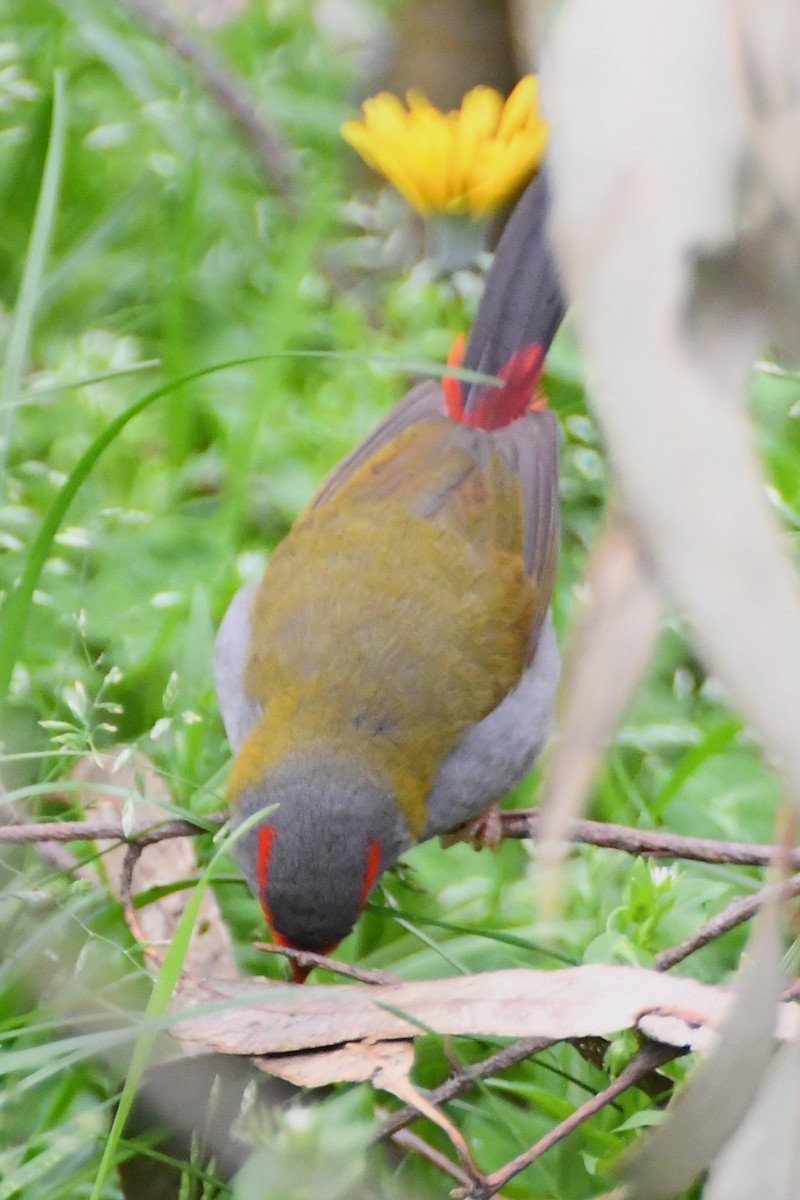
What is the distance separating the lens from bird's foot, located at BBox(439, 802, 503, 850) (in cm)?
317

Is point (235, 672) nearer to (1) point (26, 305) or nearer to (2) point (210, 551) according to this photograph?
(2) point (210, 551)

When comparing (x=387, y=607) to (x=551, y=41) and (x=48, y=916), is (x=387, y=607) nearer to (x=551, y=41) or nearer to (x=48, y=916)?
(x=48, y=916)

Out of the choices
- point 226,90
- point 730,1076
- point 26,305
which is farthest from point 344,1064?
point 226,90

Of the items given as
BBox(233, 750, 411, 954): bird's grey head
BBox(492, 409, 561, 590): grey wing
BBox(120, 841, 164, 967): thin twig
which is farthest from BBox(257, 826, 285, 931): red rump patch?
BBox(492, 409, 561, 590): grey wing

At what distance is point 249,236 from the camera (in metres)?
4.74

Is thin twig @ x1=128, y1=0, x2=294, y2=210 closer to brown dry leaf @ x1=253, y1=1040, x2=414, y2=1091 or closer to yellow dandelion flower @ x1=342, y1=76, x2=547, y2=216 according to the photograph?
yellow dandelion flower @ x1=342, y1=76, x2=547, y2=216

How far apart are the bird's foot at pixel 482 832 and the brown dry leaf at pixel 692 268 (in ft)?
7.12

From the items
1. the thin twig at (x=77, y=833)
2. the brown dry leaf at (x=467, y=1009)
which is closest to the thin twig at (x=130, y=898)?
the thin twig at (x=77, y=833)

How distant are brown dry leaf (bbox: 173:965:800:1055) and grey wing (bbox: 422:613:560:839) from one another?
88 centimetres

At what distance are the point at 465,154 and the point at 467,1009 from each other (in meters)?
3.10

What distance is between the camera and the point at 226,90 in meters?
4.86

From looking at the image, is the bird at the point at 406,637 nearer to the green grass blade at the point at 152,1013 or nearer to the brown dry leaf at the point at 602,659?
the green grass blade at the point at 152,1013

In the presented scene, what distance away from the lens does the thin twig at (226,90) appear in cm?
485

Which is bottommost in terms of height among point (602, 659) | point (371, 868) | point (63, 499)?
point (371, 868)
